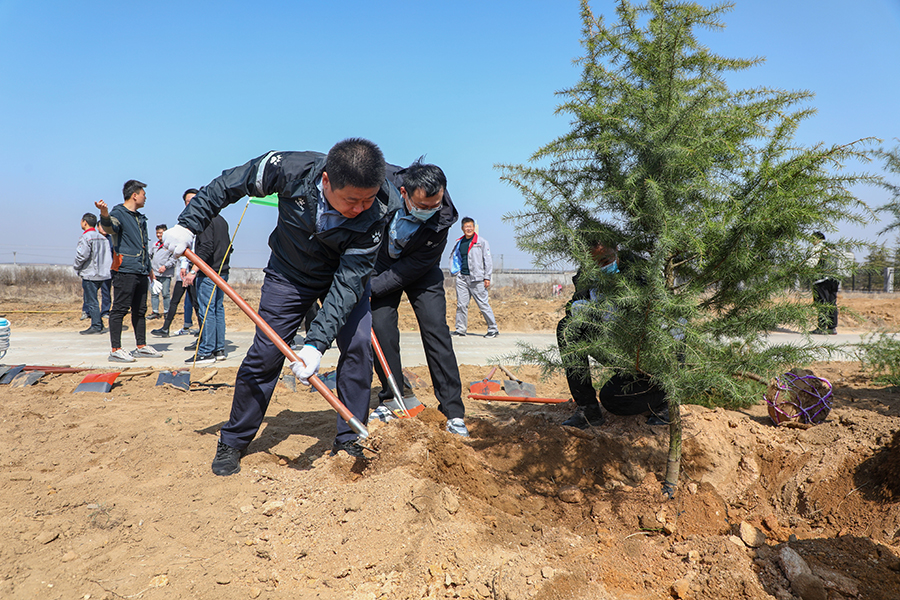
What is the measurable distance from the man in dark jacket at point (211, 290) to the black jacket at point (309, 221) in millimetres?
3621

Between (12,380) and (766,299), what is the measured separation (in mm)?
6574

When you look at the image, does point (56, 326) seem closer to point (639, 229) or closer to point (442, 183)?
point (442, 183)

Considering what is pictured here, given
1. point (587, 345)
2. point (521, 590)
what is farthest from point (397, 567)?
point (587, 345)

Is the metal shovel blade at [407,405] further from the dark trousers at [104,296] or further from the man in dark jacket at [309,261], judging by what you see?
the dark trousers at [104,296]

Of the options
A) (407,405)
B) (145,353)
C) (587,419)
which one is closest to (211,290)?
(145,353)

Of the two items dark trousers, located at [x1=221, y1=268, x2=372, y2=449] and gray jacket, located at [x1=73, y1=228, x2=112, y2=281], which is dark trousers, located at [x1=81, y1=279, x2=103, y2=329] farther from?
dark trousers, located at [x1=221, y1=268, x2=372, y2=449]

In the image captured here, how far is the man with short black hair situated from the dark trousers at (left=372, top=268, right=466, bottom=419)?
7111 millimetres

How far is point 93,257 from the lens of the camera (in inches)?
354

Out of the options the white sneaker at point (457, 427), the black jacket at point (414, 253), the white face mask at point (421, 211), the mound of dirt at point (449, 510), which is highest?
the white face mask at point (421, 211)

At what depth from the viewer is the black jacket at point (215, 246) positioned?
6.65m

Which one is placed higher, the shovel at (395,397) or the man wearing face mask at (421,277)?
the man wearing face mask at (421,277)

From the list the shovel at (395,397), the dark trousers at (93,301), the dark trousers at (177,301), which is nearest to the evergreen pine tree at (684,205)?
the shovel at (395,397)

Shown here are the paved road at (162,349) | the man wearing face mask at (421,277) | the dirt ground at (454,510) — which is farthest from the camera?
the paved road at (162,349)

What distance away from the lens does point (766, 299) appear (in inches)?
103
